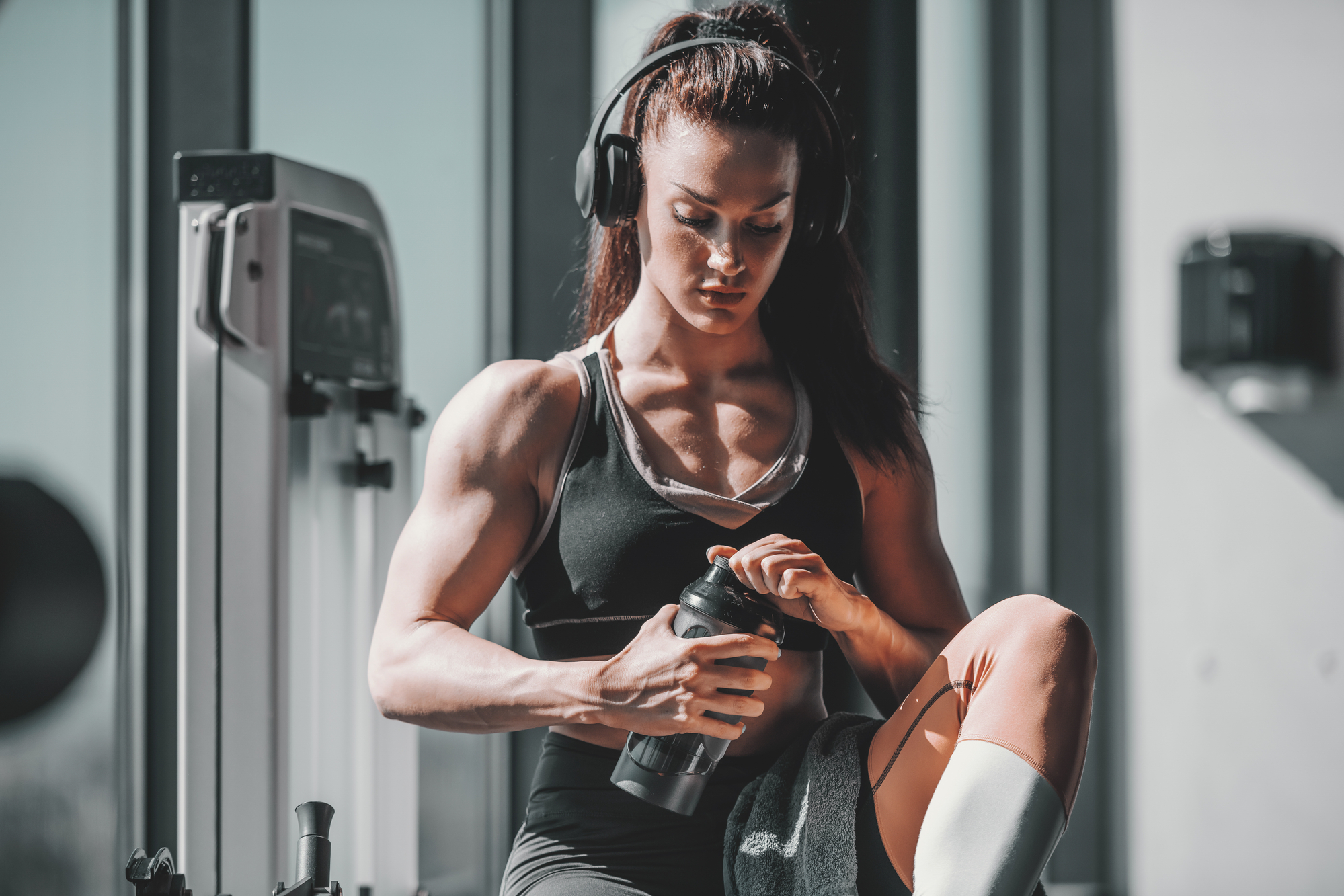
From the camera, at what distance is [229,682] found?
4.28 ft

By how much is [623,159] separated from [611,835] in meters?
0.65

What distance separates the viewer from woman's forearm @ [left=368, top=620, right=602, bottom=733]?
2.76 feet

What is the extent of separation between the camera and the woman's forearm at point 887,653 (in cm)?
97

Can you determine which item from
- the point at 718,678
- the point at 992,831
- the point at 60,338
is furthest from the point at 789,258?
the point at 60,338

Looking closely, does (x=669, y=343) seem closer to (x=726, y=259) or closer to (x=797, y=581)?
(x=726, y=259)

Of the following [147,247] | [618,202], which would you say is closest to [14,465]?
[147,247]

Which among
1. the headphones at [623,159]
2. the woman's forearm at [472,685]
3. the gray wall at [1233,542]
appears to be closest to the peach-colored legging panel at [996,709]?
the woman's forearm at [472,685]

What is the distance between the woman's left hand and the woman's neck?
275 millimetres

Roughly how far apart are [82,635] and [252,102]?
1119 mm

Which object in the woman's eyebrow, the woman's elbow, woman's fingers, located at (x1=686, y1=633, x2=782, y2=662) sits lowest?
the woman's elbow

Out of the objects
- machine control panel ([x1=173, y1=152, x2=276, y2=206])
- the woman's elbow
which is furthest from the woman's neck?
machine control panel ([x1=173, y1=152, x2=276, y2=206])

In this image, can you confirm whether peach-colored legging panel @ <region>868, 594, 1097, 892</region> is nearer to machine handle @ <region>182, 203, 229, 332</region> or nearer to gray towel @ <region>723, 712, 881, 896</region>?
gray towel @ <region>723, 712, 881, 896</region>

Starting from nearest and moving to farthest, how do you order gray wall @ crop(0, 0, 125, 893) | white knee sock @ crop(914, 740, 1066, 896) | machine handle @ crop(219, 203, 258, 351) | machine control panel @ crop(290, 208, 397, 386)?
white knee sock @ crop(914, 740, 1066, 896) → machine handle @ crop(219, 203, 258, 351) → machine control panel @ crop(290, 208, 397, 386) → gray wall @ crop(0, 0, 125, 893)

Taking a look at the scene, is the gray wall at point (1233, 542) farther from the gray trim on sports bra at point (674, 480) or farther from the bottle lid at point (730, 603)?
the bottle lid at point (730, 603)
